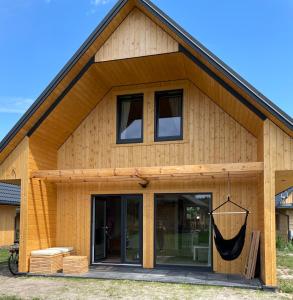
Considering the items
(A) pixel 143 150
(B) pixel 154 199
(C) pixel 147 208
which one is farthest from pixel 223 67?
(C) pixel 147 208

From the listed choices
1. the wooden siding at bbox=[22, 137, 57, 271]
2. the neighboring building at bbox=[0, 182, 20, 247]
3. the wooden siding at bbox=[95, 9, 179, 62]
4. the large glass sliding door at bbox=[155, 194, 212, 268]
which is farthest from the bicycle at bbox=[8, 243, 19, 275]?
the neighboring building at bbox=[0, 182, 20, 247]

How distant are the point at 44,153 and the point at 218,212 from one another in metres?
4.45

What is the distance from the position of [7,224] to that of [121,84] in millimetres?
8796

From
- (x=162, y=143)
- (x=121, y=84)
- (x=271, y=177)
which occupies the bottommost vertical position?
(x=271, y=177)

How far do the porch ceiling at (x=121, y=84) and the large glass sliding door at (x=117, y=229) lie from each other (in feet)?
6.81

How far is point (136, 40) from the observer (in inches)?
372

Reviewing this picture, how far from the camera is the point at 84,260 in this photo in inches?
380

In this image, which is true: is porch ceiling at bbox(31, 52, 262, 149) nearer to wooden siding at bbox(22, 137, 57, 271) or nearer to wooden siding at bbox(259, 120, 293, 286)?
wooden siding at bbox(22, 137, 57, 271)

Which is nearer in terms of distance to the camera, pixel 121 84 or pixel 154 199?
pixel 154 199

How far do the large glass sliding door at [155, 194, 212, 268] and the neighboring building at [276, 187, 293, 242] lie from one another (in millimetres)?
9193

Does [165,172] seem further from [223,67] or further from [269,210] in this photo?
[223,67]

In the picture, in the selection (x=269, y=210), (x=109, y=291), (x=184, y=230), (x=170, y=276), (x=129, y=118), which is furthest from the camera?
(x=129, y=118)

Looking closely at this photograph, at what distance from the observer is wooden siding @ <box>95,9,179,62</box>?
30.5 ft

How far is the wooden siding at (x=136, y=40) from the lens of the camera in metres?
9.30
